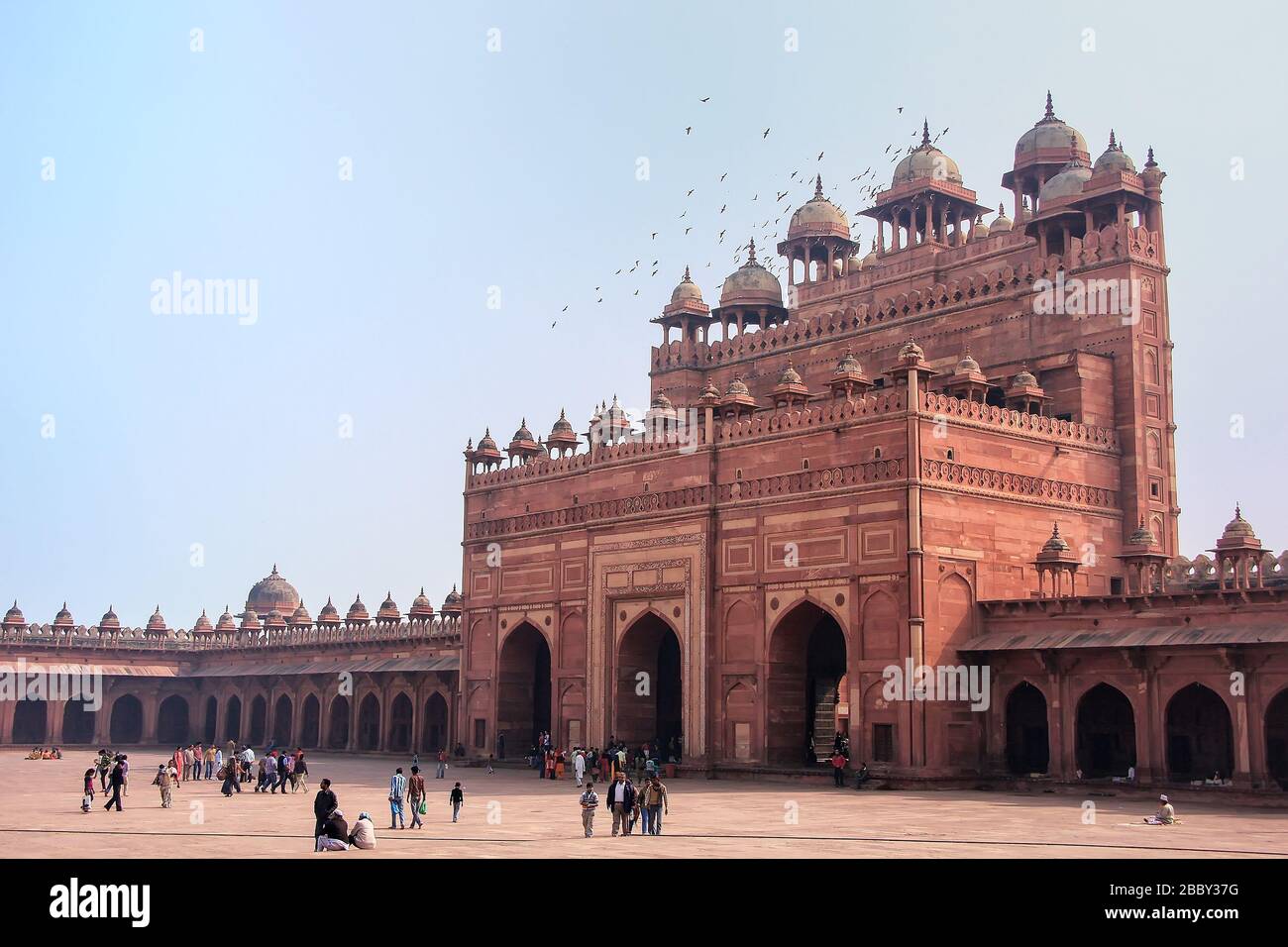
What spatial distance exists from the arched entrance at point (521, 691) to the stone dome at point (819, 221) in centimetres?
1542

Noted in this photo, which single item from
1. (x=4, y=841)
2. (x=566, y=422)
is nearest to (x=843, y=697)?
(x=566, y=422)

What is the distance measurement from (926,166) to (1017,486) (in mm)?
13603

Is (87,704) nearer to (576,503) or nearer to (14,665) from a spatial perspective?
(14,665)

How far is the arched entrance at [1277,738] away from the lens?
29000 mm

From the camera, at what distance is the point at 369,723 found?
178 ft

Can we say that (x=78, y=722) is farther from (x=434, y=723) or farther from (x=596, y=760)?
(x=596, y=760)

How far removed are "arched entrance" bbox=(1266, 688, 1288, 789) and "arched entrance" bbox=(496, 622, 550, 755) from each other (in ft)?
69.9

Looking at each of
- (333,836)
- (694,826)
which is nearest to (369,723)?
(694,826)

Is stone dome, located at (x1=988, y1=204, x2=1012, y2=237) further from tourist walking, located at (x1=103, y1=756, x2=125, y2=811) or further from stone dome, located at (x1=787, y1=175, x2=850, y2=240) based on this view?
tourist walking, located at (x1=103, y1=756, x2=125, y2=811)

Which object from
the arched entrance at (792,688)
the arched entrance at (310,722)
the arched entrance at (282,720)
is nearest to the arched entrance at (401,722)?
the arched entrance at (310,722)

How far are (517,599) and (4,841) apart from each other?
24055 millimetres

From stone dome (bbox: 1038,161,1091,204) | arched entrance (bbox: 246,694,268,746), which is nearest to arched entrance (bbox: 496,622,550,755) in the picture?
stone dome (bbox: 1038,161,1091,204)

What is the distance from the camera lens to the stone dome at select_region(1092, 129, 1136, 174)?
3819cm

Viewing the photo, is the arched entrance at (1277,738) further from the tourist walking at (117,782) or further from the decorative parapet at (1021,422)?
the tourist walking at (117,782)
